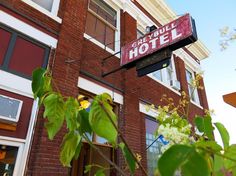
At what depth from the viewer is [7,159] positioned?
121 inches

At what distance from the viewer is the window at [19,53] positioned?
139 inches

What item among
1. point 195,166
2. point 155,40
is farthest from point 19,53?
point 195,166

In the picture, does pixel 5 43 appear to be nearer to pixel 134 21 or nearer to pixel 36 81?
pixel 36 81

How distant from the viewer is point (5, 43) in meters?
3.58

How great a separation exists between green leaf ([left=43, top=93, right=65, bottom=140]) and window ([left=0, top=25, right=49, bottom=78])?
297cm

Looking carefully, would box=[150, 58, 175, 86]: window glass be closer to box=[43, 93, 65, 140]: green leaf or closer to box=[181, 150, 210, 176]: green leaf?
box=[43, 93, 65, 140]: green leaf

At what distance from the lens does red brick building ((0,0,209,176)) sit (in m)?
3.25

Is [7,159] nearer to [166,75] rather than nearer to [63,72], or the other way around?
[63,72]

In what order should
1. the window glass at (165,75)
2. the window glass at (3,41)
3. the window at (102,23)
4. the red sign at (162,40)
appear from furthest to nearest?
the window glass at (165,75) < the window at (102,23) < the red sign at (162,40) < the window glass at (3,41)

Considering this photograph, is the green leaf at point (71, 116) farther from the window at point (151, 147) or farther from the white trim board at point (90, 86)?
the window at point (151, 147)

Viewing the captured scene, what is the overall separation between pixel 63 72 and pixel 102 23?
2587mm

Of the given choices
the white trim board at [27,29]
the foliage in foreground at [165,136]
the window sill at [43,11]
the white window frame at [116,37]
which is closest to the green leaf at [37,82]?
the foliage in foreground at [165,136]

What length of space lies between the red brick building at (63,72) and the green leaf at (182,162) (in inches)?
124

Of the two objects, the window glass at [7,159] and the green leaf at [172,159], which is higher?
the window glass at [7,159]
